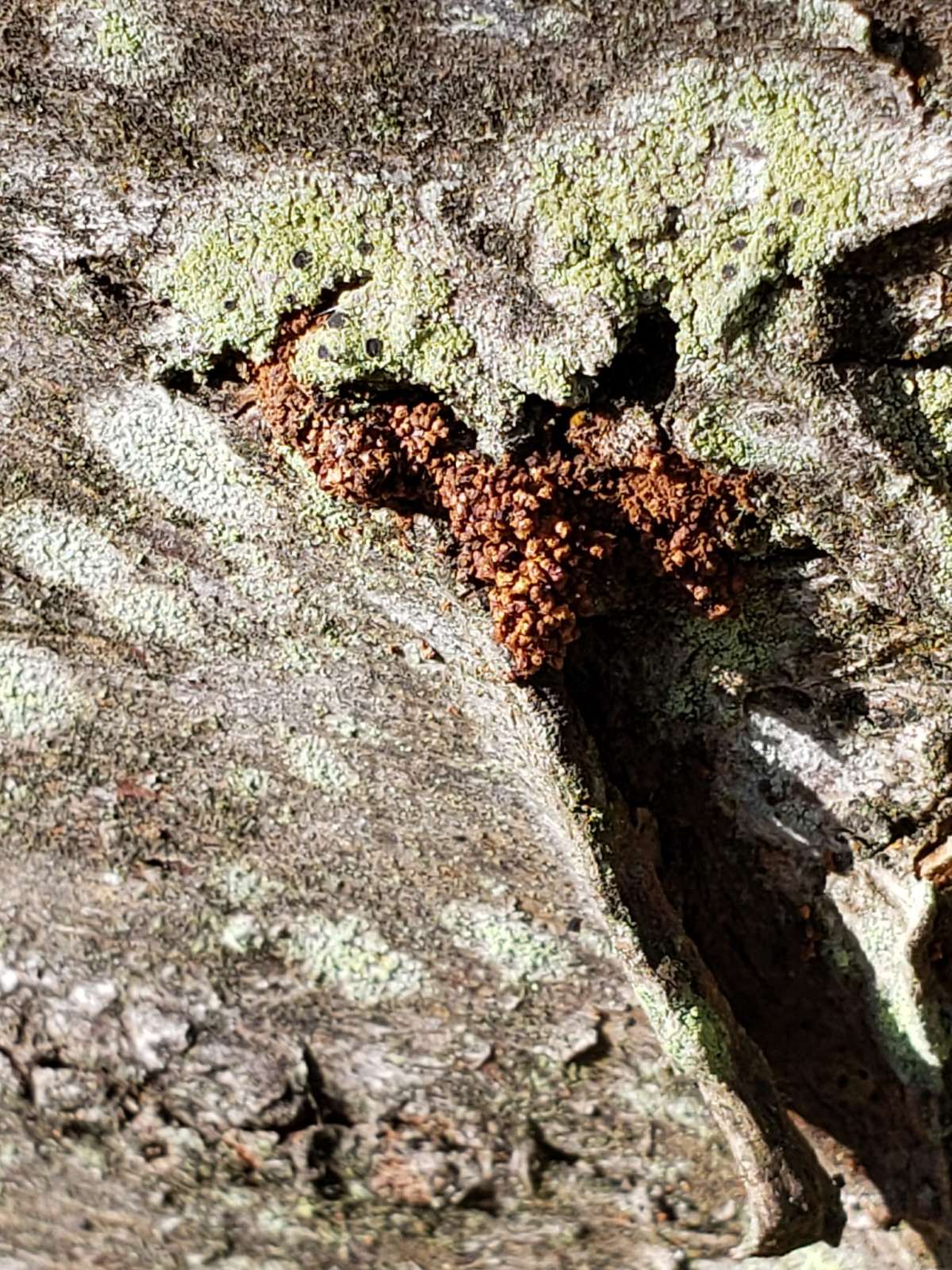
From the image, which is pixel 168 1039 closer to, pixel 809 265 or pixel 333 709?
pixel 333 709

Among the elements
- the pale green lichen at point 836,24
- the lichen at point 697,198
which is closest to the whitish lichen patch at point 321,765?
the lichen at point 697,198

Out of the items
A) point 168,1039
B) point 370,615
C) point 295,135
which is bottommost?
point 168,1039

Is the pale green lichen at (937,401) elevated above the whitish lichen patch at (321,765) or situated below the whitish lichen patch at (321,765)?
below

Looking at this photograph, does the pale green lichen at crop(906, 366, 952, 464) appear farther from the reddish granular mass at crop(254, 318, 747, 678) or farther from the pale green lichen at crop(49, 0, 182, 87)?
the pale green lichen at crop(49, 0, 182, 87)

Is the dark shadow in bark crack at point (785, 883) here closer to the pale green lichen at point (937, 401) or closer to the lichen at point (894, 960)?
the lichen at point (894, 960)

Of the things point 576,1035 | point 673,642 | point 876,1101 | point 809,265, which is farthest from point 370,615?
point 876,1101

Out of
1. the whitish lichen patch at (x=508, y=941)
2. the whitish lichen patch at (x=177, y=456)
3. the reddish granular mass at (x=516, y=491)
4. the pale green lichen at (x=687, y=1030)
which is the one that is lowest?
the pale green lichen at (x=687, y=1030)
